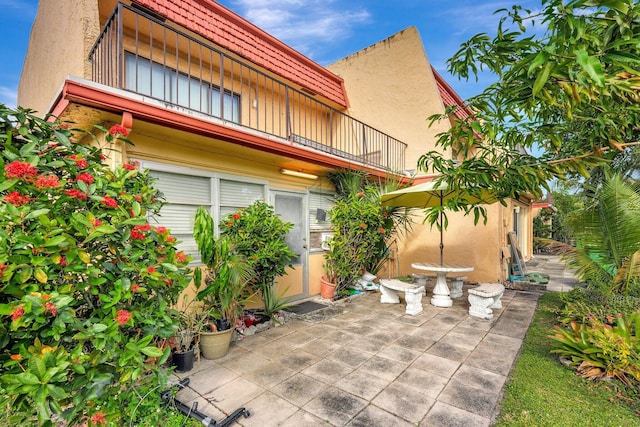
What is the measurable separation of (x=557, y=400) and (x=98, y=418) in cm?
383

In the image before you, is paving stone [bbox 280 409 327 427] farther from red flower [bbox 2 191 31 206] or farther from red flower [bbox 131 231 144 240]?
red flower [bbox 2 191 31 206]

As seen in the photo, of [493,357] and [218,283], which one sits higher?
[218,283]

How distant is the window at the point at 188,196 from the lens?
14.0 ft

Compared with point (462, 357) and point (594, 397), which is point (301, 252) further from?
point (594, 397)

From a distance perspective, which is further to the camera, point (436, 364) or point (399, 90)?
point (399, 90)

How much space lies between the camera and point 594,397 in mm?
2777

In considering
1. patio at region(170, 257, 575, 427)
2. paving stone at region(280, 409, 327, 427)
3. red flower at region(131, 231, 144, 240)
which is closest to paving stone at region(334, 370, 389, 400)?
patio at region(170, 257, 575, 427)

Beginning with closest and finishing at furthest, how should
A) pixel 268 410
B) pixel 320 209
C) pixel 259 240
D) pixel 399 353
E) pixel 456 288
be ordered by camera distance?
pixel 268 410, pixel 399 353, pixel 259 240, pixel 456 288, pixel 320 209

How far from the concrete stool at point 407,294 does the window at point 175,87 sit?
4.53 metres

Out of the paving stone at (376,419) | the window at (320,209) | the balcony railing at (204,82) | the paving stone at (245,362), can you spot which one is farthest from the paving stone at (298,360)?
the balcony railing at (204,82)

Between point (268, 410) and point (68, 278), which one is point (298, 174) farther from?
point (68, 278)

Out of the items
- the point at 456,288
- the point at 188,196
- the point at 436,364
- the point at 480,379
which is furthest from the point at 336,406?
the point at 456,288

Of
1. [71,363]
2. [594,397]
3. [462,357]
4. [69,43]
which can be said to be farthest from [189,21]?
[594,397]

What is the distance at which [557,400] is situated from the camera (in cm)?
272
